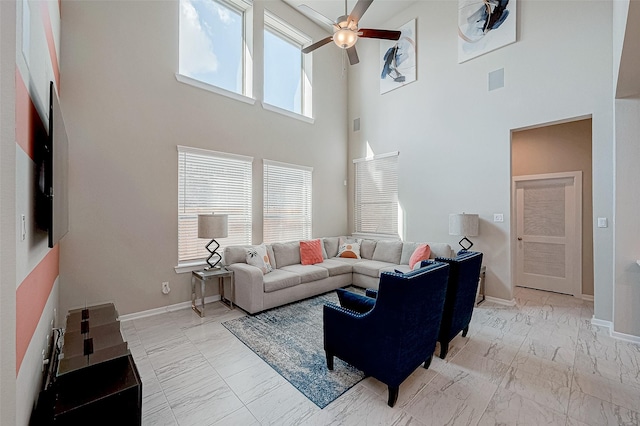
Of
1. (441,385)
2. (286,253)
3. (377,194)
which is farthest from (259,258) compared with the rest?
(377,194)

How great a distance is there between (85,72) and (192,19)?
1876 millimetres

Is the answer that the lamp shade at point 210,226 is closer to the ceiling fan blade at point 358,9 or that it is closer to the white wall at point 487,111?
the ceiling fan blade at point 358,9

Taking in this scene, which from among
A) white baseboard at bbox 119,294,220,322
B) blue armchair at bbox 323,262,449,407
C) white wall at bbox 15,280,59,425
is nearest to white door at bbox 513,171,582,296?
blue armchair at bbox 323,262,449,407

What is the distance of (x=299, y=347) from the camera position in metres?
2.80

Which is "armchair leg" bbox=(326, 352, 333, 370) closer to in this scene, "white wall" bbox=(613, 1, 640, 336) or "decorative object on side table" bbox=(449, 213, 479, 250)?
"decorative object on side table" bbox=(449, 213, 479, 250)

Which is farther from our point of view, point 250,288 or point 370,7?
point 370,7

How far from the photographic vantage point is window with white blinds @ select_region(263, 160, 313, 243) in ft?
16.7

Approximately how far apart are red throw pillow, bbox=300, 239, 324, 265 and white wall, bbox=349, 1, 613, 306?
6.08ft

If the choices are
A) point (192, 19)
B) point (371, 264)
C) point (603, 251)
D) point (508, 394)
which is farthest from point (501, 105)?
point (192, 19)

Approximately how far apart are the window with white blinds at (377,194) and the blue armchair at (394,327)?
358cm

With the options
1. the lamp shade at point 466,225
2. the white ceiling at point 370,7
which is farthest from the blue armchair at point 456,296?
the white ceiling at point 370,7

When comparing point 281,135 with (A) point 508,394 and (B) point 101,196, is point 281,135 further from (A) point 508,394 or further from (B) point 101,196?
(A) point 508,394

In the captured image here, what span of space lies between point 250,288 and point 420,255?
277 centimetres

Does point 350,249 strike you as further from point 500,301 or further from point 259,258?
point 500,301
